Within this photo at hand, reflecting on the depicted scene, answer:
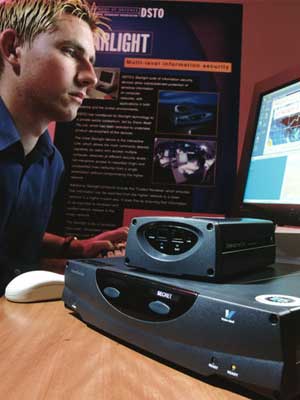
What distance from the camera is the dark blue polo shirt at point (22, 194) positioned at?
110 centimetres

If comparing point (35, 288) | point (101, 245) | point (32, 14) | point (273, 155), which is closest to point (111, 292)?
point (35, 288)

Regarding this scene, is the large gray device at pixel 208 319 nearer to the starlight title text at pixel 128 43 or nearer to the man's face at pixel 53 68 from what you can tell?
the man's face at pixel 53 68

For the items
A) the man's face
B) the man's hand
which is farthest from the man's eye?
the man's hand

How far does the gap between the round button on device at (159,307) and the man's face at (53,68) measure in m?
0.84

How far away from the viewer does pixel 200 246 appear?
511 millimetres

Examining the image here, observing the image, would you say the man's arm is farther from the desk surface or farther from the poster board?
the desk surface

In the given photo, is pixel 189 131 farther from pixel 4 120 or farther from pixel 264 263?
pixel 264 263

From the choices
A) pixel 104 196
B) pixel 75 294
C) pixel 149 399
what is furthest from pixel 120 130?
pixel 149 399

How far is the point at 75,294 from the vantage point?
0.63m

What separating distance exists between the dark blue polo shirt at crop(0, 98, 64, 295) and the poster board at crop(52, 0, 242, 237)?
0.17ft

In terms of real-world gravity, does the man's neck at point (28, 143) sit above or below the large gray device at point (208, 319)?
above

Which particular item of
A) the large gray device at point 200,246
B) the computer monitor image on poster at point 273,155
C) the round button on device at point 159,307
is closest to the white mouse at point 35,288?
the large gray device at point 200,246

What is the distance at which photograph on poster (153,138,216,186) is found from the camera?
1.23m

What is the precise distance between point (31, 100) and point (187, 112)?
0.50 m
